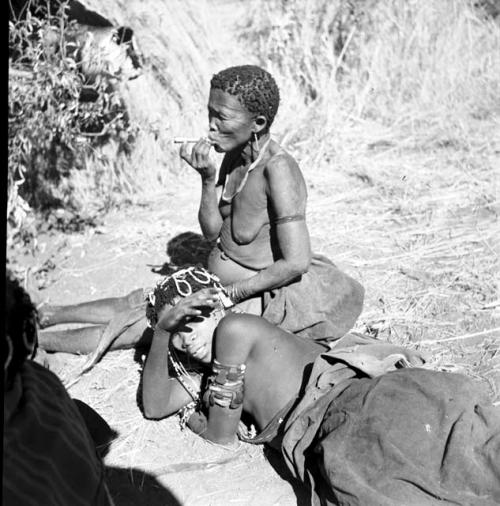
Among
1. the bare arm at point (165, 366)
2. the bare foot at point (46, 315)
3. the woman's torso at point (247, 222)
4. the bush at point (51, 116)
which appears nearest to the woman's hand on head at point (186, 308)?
the bare arm at point (165, 366)

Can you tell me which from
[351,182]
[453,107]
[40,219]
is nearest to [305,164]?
[351,182]

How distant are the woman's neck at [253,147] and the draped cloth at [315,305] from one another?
1.94 feet

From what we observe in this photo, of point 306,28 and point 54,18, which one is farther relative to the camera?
point 306,28

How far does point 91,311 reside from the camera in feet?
13.9

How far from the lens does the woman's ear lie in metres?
3.42

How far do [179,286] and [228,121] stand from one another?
2.47ft

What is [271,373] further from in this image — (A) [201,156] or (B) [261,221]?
(A) [201,156]

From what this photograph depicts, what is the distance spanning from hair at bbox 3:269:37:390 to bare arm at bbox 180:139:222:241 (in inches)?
70.2

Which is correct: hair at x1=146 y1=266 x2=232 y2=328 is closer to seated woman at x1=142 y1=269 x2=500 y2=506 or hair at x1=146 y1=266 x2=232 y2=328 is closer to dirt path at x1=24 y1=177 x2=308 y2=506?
seated woman at x1=142 y1=269 x2=500 y2=506

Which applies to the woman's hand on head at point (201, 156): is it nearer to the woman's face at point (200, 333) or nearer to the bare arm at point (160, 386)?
the woman's face at point (200, 333)

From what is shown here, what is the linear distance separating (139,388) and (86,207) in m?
2.43

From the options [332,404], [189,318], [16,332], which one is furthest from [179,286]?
[16,332]

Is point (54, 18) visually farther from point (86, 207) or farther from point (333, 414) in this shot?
point (333, 414)

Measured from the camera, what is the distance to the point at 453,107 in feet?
22.7
